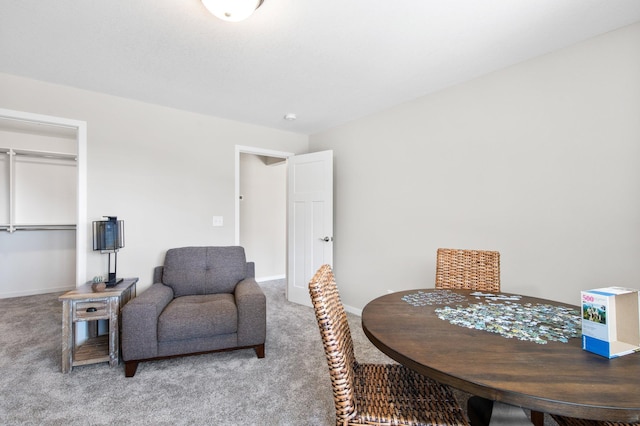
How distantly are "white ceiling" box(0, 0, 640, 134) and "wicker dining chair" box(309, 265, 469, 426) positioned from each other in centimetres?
157

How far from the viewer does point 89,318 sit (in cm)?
224

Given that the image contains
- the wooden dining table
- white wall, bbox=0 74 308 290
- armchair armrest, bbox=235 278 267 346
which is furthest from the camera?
white wall, bbox=0 74 308 290

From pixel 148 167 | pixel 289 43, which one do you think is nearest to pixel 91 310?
pixel 148 167

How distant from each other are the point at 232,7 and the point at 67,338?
8.44ft

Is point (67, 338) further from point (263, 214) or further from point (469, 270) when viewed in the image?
point (263, 214)

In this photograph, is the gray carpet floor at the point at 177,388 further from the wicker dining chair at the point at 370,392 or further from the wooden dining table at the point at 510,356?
the wooden dining table at the point at 510,356

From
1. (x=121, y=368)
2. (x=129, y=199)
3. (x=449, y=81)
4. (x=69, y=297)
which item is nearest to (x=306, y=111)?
(x=449, y=81)

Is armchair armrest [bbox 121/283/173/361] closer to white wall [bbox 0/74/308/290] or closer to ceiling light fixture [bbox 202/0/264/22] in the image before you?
white wall [bbox 0/74/308/290]

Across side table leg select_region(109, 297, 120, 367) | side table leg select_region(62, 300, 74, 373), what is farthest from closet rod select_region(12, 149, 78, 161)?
side table leg select_region(109, 297, 120, 367)

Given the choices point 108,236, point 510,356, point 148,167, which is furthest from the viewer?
point 148,167

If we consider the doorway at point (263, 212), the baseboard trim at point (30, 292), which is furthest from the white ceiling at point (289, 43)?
the baseboard trim at point (30, 292)

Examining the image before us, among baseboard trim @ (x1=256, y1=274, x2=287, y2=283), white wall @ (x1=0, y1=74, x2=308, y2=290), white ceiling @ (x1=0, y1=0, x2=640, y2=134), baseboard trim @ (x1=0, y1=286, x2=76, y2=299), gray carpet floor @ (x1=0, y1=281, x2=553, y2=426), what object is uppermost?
white ceiling @ (x1=0, y1=0, x2=640, y2=134)

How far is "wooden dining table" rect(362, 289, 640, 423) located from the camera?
73 cm

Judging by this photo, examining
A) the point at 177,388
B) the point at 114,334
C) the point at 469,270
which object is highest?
the point at 469,270
